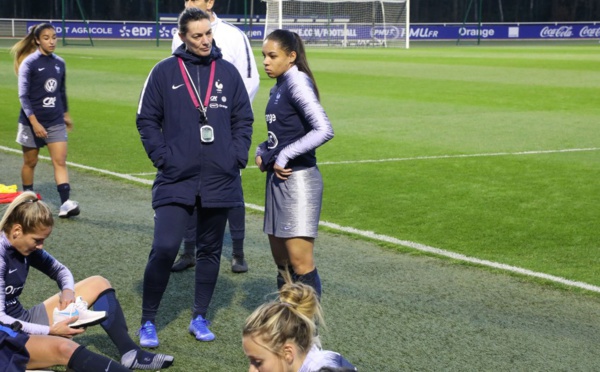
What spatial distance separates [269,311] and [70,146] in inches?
485

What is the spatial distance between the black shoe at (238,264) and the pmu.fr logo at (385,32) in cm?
4045

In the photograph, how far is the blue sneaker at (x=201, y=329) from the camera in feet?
20.1

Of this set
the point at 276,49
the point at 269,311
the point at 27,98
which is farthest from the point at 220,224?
the point at 27,98

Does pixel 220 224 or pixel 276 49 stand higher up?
pixel 276 49

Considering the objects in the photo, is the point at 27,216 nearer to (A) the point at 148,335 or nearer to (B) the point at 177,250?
(B) the point at 177,250

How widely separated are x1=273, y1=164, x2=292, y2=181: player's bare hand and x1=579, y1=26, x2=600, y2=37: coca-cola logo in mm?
58809

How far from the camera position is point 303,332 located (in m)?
3.73

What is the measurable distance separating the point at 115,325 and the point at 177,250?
60 cm

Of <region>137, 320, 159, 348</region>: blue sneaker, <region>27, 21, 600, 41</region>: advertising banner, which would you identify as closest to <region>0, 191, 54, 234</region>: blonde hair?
<region>137, 320, 159, 348</region>: blue sneaker

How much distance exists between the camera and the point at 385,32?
48.1 meters

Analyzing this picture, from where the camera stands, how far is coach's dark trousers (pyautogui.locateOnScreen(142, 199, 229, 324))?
594cm

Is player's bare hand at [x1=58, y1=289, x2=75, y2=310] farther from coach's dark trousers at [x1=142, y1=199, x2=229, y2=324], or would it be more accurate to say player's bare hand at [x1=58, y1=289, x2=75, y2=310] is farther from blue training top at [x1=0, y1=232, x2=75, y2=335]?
coach's dark trousers at [x1=142, y1=199, x2=229, y2=324]

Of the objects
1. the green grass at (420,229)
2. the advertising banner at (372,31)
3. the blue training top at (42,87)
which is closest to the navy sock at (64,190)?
the green grass at (420,229)

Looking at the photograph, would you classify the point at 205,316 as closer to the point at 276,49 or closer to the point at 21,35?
the point at 276,49
